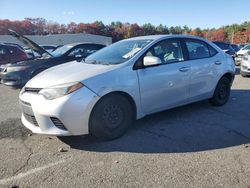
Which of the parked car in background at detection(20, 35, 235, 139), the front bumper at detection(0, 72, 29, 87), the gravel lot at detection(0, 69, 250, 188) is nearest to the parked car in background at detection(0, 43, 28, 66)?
the front bumper at detection(0, 72, 29, 87)

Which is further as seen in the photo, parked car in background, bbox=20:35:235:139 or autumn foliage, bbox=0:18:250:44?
autumn foliage, bbox=0:18:250:44

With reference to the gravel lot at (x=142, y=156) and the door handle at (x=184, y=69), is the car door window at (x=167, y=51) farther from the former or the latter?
the gravel lot at (x=142, y=156)

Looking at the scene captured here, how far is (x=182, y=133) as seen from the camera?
17.7ft

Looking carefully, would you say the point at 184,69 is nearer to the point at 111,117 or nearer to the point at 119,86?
the point at 119,86

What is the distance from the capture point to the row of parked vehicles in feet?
15.3

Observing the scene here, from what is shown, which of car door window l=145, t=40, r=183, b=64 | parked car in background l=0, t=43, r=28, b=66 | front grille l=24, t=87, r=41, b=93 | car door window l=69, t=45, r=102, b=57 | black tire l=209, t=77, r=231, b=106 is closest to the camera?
front grille l=24, t=87, r=41, b=93

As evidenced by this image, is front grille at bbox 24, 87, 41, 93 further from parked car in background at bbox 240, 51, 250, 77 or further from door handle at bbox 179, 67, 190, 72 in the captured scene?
parked car in background at bbox 240, 51, 250, 77

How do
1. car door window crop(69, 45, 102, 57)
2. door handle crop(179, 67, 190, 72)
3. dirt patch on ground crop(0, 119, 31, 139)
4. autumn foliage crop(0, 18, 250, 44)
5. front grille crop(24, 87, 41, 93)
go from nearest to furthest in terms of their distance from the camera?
front grille crop(24, 87, 41, 93) < dirt patch on ground crop(0, 119, 31, 139) < door handle crop(179, 67, 190, 72) < car door window crop(69, 45, 102, 57) < autumn foliage crop(0, 18, 250, 44)

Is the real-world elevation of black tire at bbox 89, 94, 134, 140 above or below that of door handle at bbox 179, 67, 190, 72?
below

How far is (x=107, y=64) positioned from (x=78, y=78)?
0.77 meters

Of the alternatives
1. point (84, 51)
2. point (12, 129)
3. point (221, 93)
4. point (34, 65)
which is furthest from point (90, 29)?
Result: point (12, 129)

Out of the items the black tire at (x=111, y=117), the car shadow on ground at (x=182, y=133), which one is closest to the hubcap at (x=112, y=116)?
the black tire at (x=111, y=117)

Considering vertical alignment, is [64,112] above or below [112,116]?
above

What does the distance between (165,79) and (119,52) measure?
3.06 ft
